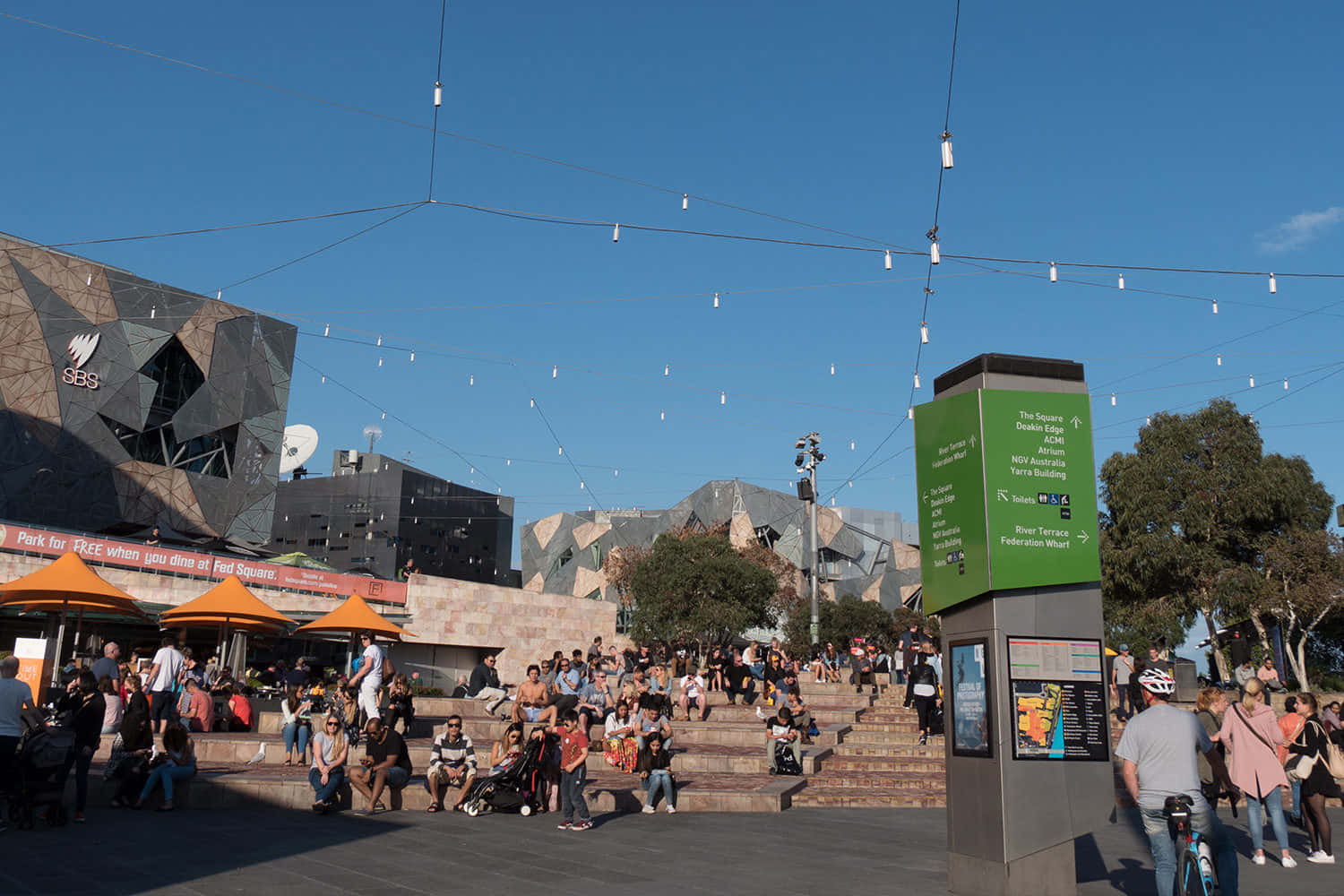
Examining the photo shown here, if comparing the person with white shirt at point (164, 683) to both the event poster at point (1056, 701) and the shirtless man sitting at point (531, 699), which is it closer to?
the shirtless man sitting at point (531, 699)

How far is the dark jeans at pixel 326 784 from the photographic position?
432 inches

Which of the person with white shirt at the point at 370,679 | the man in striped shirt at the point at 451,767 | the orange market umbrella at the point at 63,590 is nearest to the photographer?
the man in striped shirt at the point at 451,767

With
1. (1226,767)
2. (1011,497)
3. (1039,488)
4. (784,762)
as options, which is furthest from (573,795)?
(1226,767)

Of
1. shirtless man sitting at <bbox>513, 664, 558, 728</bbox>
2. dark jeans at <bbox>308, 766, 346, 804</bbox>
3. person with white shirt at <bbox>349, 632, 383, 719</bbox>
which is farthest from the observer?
shirtless man sitting at <bbox>513, 664, 558, 728</bbox>

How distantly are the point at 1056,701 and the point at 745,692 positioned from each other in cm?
1552

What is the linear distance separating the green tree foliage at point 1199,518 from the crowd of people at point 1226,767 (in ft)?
57.5

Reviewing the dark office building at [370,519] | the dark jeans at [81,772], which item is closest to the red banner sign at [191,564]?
the dark jeans at [81,772]

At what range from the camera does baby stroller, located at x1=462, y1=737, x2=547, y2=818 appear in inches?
447

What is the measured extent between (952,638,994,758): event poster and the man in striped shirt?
615cm

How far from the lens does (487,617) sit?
3816 cm

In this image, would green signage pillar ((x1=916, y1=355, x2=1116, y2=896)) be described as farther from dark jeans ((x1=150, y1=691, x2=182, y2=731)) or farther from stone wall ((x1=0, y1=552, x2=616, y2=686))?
stone wall ((x1=0, y1=552, x2=616, y2=686))

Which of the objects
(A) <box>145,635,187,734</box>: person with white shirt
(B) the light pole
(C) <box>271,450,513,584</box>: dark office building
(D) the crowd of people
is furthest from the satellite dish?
(D) the crowd of people

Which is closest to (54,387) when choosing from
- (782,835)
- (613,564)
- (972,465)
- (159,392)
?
(159,392)

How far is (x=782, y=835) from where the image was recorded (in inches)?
408
